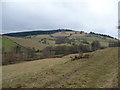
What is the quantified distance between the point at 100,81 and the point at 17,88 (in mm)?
6498

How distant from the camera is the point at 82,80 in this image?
42.1 ft

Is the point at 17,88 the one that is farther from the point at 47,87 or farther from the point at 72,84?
the point at 72,84

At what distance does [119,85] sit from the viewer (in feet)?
35.1

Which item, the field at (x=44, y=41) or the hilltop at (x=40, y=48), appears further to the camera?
the field at (x=44, y=41)

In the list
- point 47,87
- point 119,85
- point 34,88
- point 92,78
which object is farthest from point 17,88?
point 119,85

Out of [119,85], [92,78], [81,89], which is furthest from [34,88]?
[119,85]

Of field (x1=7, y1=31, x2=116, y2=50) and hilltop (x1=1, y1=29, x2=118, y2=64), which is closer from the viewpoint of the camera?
hilltop (x1=1, y1=29, x2=118, y2=64)

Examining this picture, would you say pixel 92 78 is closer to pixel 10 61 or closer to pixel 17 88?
pixel 17 88

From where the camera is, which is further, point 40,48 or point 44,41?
point 44,41

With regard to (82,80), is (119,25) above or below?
above

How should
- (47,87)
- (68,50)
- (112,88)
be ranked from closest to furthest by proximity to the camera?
(112,88)
(47,87)
(68,50)

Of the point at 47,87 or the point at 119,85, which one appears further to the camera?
the point at 47,87

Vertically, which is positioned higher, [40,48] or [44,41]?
[44,41]

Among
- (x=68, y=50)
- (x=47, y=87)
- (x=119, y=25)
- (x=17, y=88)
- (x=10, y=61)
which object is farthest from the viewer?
(x=68, y=50)
